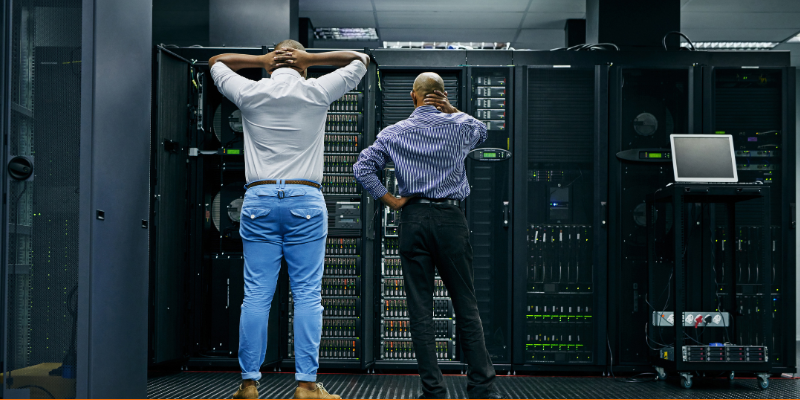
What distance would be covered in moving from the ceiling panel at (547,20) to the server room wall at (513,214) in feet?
7.88

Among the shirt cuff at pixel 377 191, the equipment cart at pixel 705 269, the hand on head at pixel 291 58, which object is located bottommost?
the equipment cart at pixel 705 269

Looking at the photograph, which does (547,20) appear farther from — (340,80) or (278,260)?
(278,260)

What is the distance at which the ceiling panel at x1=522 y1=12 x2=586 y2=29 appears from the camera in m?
6.94

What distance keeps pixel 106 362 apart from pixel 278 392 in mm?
1505

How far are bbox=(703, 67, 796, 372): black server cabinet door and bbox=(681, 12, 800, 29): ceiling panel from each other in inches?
96.7

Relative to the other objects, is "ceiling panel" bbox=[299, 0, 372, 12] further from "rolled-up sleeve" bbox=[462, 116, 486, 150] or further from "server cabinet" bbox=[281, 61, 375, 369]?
"rolled-up sleeve" bbox=[462, 116, 486, 150]

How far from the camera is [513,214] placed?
15.3 feet

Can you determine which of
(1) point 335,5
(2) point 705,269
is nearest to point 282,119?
(2) point 705,269

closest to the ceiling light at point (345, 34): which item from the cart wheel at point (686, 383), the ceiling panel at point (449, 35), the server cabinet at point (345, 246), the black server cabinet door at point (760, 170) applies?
the ceiling panel at point (449, 35)

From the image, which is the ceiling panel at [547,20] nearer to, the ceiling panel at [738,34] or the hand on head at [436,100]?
the ceiling panel at [738,34]

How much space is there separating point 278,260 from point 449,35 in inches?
228

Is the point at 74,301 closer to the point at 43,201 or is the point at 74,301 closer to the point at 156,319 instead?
the point at 43,201

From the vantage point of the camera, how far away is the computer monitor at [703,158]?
174 inches

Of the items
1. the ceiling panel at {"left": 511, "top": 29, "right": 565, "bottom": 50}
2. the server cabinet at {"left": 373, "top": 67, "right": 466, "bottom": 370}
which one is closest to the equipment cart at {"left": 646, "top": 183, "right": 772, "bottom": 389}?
the server cabinet at {"left": 373, "top": 67, "right": 466, "bottom": 370}
